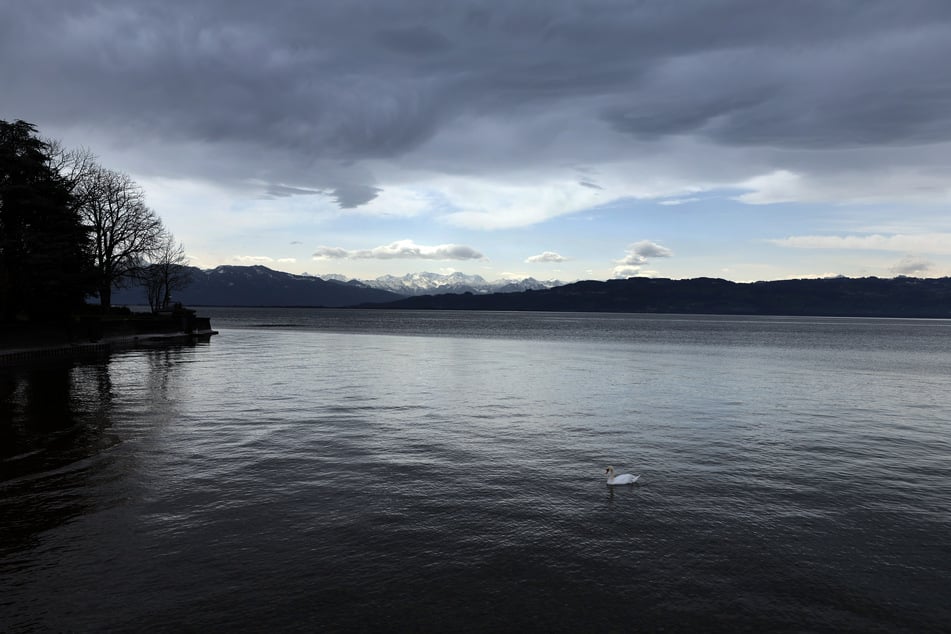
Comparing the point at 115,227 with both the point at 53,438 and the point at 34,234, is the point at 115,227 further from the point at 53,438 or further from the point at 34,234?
the point at 53,438

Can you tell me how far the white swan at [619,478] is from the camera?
1825 cm

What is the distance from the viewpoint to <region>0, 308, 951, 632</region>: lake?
1093 centimetres

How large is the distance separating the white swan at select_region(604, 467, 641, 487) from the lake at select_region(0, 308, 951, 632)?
64cm

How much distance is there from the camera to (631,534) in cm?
1464

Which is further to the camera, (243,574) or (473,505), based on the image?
(473,505)

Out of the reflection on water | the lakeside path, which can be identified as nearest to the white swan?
the reflection on water

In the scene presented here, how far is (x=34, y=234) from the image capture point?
57.8 m

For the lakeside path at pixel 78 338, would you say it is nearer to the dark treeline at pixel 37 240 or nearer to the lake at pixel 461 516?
the dark treeline at pixel 37 240

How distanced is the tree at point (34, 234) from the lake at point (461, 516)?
97.2ft

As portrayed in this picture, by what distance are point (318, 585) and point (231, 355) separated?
2227 inches

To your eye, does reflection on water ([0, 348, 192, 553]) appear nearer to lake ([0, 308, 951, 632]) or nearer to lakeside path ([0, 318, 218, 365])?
lake ([0, 308, 951, 632])

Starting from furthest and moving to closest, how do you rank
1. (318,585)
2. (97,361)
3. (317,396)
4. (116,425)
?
(97,361), (317,396), (116,425), (318,585)

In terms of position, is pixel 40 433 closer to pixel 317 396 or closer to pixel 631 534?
pixel 317 396

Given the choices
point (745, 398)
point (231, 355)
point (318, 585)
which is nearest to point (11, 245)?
point (231, 355)
